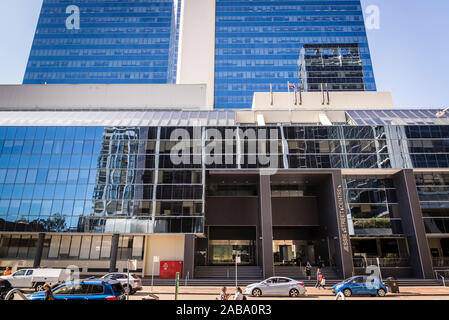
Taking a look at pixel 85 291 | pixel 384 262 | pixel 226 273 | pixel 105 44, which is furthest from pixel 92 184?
pixel 105 44

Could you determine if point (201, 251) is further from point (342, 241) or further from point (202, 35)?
point (202, 35)

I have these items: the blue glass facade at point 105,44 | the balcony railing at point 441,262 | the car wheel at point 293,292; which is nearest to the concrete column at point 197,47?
the blue glass facade at point 105,44

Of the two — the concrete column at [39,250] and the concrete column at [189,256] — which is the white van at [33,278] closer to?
the concrete column at [39,250]

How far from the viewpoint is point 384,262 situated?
33.1 m

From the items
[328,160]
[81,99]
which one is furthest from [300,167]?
[81,99]

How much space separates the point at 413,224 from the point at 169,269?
92.5 ft

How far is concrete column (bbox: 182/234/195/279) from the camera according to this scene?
31777 millimetres

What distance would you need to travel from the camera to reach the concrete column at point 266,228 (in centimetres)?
3150

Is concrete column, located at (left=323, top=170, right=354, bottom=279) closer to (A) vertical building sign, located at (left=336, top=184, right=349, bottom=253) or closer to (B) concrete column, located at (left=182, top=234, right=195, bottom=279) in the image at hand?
(A) vertical building sign, located at (left=336, top=184, right=349, bottom=253)

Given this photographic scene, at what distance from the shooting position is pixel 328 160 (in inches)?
1380

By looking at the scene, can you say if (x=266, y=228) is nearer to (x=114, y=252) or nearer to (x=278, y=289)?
(x=278, y=289)

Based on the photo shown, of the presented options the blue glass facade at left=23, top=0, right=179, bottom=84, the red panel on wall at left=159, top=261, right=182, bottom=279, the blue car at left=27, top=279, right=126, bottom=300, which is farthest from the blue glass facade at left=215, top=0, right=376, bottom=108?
the blue car at left=27, top=279, right=126, bottom=300

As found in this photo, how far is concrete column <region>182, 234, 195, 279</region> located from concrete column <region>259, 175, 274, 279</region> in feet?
25.8

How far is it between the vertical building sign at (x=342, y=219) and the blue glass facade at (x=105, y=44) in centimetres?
7900
